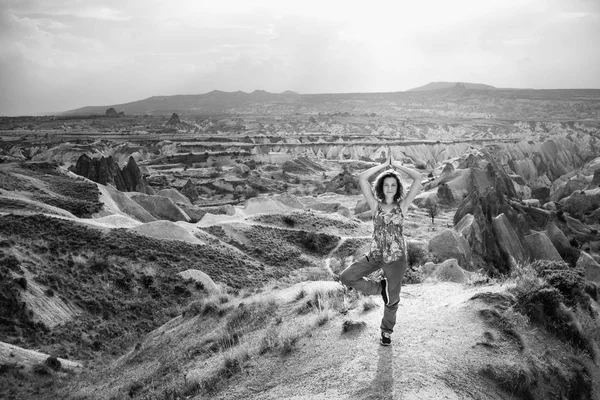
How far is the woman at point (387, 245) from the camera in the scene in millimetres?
7023

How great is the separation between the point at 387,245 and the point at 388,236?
5.5 inches

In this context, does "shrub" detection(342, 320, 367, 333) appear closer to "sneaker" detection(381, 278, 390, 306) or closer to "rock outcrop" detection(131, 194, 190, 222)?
"sneaker" detection(381, 278, 390, 306)

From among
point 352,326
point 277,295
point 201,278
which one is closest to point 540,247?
point 201,278

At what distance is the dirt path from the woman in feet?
1.82

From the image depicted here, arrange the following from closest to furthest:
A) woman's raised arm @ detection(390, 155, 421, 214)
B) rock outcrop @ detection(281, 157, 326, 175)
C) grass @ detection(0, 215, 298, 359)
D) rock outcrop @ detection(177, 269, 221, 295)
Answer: woman's raised arm @ detection(390, 155, 421, 214)
grass @ detection(0, 215, 298, 359)
rock outcrop @ detection(177, 269, 221, 295)
rock outcrop @ detection(281, 157, 326, 175)

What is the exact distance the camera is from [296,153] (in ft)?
380

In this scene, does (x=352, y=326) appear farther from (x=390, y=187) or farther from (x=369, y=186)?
(x=390, y=187)

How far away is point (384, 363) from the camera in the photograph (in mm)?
6855

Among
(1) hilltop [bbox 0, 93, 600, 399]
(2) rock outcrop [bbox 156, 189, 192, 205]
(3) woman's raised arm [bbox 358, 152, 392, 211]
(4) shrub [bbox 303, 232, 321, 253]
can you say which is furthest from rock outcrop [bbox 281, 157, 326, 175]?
(3) woman's raised arm [bbox 358, 152, 392, 211]

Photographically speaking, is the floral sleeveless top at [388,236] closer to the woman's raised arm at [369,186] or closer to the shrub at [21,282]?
the woman's raised arm at [369,186]

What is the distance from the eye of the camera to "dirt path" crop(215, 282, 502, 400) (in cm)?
638

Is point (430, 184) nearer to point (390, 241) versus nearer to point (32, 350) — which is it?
point (32, 350)

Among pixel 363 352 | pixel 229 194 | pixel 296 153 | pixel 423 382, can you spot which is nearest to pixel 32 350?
pixel 363 352

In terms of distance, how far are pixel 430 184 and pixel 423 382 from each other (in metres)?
64.6
